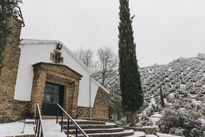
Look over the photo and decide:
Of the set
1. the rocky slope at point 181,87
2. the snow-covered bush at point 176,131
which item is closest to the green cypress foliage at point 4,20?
the snow-covered bush at point 176,131

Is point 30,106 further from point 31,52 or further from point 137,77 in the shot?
point 137,77

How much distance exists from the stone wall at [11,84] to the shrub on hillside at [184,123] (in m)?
9.26

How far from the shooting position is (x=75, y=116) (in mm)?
→ 9320

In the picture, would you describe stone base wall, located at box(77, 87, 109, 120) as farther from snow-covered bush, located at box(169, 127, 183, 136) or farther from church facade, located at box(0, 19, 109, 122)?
snow-covered bush, located at box(169, 127, 183, 136)

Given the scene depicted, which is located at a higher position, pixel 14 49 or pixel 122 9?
pixel 122 9

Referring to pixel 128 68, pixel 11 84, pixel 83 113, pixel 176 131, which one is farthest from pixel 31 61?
pixel 176 131

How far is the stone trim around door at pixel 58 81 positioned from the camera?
7582 mm

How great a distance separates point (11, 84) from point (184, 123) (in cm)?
1057

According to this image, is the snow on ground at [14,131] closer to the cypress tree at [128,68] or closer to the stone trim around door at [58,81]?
the stone trim around door at [58,81]

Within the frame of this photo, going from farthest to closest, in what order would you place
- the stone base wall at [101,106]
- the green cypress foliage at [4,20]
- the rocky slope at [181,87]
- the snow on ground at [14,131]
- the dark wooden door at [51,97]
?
1. the rocky slope at [181,87]
2. the stone base wall at [101,106]
3. the dark wooden door at [51,97]
4. the green cypress foliage at [4,20]
5. the snow on ground at [14,131]

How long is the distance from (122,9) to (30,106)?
8749 millimetres

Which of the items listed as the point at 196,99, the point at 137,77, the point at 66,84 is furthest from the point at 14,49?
the point at 196,99

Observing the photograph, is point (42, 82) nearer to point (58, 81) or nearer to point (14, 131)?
point (58, 81)

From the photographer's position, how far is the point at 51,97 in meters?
9.12
